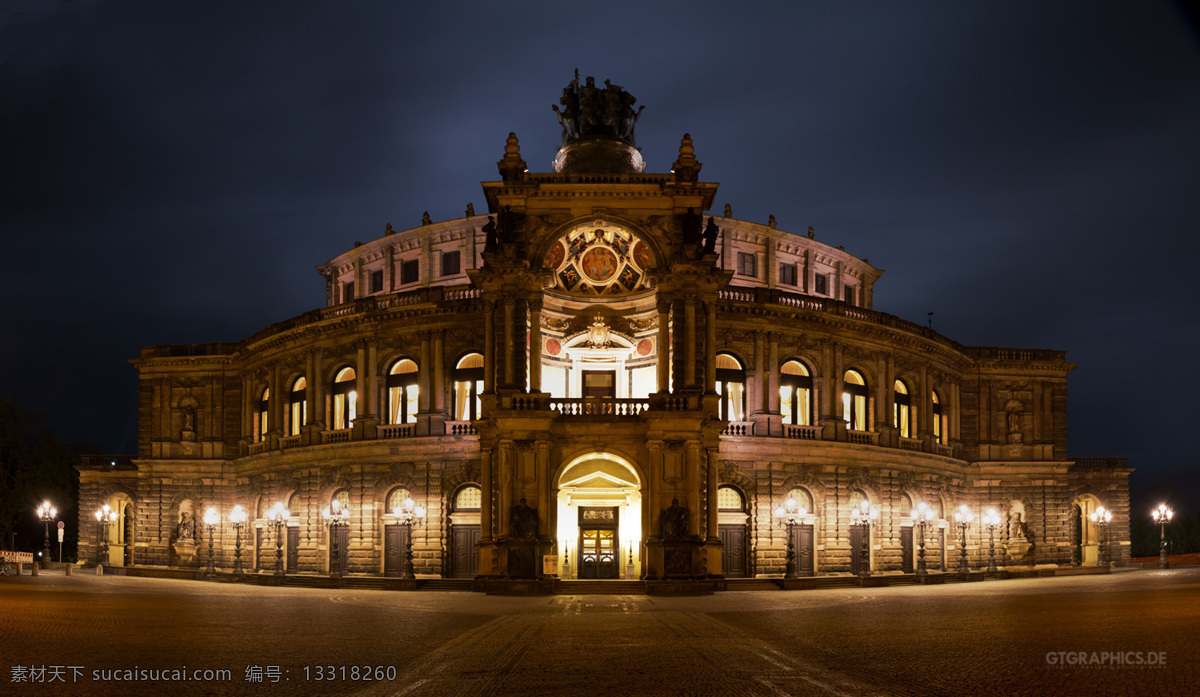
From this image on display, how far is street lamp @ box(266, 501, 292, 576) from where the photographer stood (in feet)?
180

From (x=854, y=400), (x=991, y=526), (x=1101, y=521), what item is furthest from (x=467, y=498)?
(x=1101, y=521)

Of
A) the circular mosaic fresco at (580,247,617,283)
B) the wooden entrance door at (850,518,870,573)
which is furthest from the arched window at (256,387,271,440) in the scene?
the wooden entrance door at (850,518,870,573)

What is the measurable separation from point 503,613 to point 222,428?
40662 mm

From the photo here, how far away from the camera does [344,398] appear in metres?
60.0

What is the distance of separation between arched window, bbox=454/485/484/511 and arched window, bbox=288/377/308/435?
12525 millimetres

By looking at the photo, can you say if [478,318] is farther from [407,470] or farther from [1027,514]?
[1027,514]

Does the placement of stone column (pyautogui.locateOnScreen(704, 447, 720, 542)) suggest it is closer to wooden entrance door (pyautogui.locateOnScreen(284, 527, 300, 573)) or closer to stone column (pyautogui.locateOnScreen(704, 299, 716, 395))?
stone column (pyautogui.locateOnScreen(704, 299, 716, 395))

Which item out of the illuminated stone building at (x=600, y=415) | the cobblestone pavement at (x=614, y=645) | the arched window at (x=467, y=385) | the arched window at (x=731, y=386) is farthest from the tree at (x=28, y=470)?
the arched window at (x=731, y=386)

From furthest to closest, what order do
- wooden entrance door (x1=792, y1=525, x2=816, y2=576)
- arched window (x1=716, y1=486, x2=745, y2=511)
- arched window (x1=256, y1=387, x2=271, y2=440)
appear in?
arched window (x1=256, y1=387, x2=271, y2=440), wooden entrance door (x1=792, y1=525, x2=816, y2=576), arched window (x1=716, y1=486, x2=745, y2=511)

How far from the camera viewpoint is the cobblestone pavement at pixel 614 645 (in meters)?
16.6

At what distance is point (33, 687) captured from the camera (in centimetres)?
1608

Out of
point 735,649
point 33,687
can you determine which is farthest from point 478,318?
point 33,687

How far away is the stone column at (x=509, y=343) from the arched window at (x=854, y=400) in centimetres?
2054

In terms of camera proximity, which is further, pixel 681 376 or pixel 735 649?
pixel 681 376
